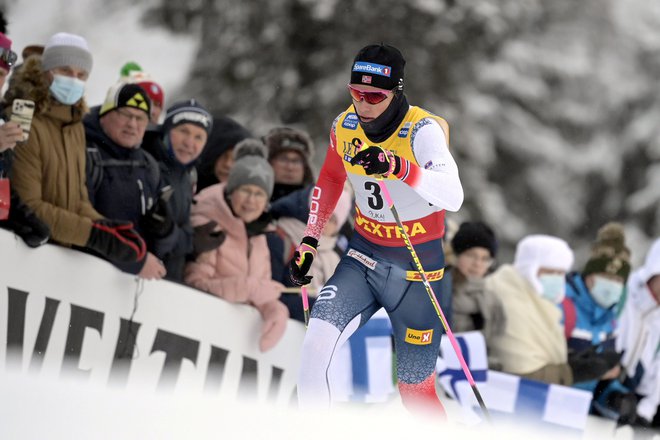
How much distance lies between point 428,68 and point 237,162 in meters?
6.10

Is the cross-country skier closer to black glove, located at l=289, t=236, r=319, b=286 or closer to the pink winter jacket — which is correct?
black glove, located at l=289, t=236, r=319, b=286

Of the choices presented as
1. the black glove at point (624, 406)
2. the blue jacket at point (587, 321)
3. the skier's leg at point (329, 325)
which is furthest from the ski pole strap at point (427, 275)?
the black glove at point (624, 406)

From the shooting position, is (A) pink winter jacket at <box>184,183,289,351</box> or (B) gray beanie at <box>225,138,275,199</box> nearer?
(A) pink winter jacket at <box>184,183,289,351</box>

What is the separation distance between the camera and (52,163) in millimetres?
5043

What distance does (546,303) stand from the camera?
6.89 meters

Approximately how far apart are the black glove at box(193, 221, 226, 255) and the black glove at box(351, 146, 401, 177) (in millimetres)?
2008

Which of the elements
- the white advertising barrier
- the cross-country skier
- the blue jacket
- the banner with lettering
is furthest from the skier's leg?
the blue jacket

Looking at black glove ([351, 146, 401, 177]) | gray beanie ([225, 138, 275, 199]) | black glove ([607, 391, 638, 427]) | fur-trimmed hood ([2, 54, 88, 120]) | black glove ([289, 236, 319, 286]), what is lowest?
black glove ([607, 391, 638, 427])

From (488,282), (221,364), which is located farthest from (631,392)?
(221,364)

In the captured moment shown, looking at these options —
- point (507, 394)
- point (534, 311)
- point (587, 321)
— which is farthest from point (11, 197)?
point (587, 321)

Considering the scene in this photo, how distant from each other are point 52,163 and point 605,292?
13.2 ft

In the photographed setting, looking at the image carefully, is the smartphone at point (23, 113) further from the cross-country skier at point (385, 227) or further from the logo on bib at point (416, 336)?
the logo on bib at point (416, 336)

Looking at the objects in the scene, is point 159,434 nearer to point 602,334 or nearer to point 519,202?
point 602,334

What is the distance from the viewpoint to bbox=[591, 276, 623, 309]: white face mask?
7.29 metres
